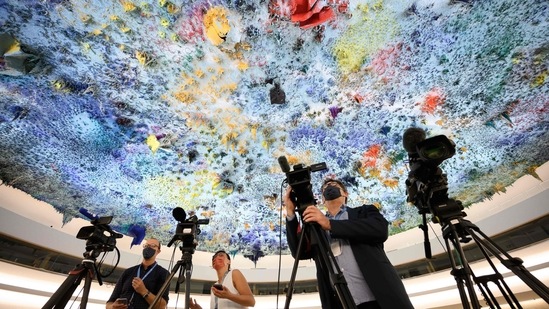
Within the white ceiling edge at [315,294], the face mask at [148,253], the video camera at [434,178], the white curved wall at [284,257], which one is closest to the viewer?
the video camera at [434,178]

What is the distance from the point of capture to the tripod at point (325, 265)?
100 centimetres

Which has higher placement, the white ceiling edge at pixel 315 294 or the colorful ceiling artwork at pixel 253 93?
the colorful ceiling artwork at pixel 253 93

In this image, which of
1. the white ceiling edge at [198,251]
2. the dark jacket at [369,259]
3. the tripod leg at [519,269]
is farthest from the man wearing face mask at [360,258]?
the white ceiling edge at [198,251]

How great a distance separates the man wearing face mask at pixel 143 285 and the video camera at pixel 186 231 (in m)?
0.53

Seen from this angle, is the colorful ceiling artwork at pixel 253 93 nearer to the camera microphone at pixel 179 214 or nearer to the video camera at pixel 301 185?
the camera microphone at pixel 179 214

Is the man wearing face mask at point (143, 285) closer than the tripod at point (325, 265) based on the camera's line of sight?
No

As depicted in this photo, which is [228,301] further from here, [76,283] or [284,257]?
[284,257]

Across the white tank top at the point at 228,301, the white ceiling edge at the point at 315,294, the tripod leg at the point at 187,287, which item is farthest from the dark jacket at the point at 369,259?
the white ceiling edge at the point at 315,294

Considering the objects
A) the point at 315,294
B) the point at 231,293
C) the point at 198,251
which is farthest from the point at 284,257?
the point at 231,293

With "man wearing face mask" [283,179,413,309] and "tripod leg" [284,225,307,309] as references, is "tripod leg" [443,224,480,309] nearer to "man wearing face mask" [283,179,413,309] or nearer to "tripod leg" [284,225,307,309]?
"man wearing face mask" [283,179,413,309]

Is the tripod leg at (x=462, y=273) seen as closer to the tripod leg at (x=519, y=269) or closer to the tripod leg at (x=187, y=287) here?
the tripod leg at (x=519, y=269)

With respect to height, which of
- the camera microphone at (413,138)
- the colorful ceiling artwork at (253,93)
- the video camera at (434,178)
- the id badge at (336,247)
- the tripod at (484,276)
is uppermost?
the colorful ceiling artwork at (253,93)

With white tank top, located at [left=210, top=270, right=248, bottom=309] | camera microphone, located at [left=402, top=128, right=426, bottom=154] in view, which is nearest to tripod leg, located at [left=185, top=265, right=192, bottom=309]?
white tank top, located at [left=210, top=270, right=248, bottom=309]

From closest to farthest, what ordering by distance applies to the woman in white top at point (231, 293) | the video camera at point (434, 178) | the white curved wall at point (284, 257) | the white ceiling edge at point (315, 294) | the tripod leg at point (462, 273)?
1. the tripod leg at point (462, 273)
2. the video camera at point (434, 178)
3. the woman in white top at point (231, 293)
4. the white curved wall at point (284, 257)
5. the white ceiling edge at point (315, 294)
